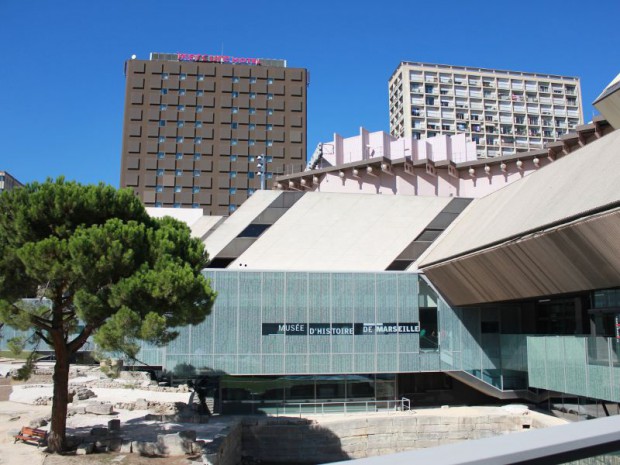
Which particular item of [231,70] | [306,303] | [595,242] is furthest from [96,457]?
[231,70]

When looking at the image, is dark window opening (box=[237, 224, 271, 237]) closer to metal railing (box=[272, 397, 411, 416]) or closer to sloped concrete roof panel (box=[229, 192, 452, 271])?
sloped concrete roof panel (box=[229, 192, 452, 271])

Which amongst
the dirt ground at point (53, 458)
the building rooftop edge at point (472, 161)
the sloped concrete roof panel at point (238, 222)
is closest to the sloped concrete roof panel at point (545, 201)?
the building rooftop edge at point (472, 161)

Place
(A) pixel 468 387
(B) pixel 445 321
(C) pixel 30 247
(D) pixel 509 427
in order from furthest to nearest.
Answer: (A) pixel 468 387 → (B) pixel 445 321 → (D) pixel 509 427 → (C) pixel 30 247

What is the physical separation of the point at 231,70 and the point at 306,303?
61.6 m

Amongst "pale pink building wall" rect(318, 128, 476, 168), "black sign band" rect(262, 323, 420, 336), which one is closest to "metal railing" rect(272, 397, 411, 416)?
"black sign band" rect(262, 323, 420, 336)

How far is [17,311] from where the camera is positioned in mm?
16578

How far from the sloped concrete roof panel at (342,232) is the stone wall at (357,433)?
8.17 m

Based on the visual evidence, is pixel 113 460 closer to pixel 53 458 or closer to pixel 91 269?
pixel 53 458

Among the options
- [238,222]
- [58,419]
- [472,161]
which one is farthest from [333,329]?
[472,161]

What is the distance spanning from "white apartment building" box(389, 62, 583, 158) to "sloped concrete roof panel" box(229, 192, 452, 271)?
59.7 m

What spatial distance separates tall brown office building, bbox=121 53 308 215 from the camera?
260 ft

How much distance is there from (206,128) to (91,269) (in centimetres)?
6734

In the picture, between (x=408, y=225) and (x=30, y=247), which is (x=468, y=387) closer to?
(x=408, y=225)

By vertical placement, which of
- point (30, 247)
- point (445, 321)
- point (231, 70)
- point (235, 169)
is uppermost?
point (231, 70)
